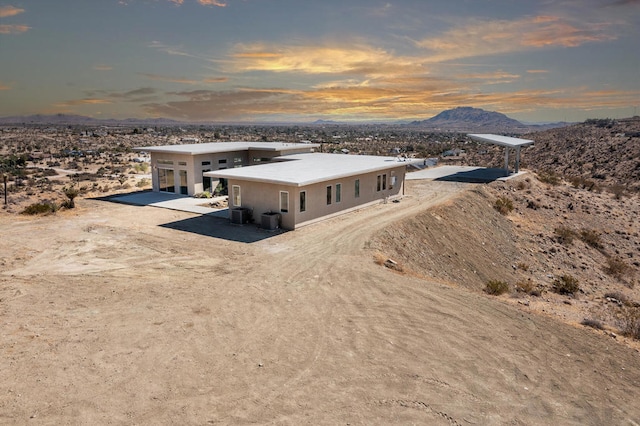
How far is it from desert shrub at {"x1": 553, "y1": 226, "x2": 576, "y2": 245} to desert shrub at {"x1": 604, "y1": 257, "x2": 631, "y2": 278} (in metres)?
2.83

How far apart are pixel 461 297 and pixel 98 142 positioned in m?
94.1

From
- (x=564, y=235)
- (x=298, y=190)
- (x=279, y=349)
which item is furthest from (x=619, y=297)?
(x=279, y=349)

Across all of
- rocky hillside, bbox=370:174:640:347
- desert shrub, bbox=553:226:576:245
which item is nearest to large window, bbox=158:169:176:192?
rocky hillside, bbox=370:174:640:347

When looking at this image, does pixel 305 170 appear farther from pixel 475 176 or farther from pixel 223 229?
pixel 475 176

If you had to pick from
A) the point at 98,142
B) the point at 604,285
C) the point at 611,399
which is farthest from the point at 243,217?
the point at 98,142

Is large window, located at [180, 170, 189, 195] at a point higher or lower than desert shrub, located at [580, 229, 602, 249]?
higher

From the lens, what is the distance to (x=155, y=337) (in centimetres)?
1223

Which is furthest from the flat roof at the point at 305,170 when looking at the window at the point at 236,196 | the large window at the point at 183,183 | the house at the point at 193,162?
the large window at the point at 183,183

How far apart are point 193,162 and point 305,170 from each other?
10411mm

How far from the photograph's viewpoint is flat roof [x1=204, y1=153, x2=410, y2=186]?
24.5 meters


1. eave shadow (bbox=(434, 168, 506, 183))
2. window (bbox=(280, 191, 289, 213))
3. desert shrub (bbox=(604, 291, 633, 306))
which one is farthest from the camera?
eave shadow (bbox=(434, 168, 506, 183))

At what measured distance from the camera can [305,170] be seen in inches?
1106

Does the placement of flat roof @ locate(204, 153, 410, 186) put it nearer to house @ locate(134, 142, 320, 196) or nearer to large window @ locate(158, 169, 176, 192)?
house @ locate(134, 142, 320, 196)

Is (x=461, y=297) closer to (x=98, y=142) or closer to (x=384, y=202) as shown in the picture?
(x=384, y=202)
